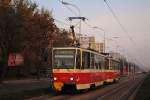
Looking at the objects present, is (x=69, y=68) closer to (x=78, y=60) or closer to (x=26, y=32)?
(x=78, y=60)

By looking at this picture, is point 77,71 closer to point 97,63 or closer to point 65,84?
point 65,84

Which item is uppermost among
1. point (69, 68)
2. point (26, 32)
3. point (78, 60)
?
point (26, 32)

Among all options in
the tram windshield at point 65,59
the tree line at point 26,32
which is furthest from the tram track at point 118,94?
the tree line at point 26,32

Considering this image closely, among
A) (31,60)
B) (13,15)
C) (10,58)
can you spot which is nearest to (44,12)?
(31,60)

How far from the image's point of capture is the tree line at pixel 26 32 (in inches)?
2197

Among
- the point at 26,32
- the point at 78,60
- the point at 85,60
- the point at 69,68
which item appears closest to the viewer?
the point at 69,68

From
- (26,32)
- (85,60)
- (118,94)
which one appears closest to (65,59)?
(85,60)

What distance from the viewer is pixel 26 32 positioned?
64.7 m

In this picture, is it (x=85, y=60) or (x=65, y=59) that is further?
(x=85, y=60)

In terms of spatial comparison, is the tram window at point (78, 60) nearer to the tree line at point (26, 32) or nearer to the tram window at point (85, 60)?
the tram window at point (85, 60)

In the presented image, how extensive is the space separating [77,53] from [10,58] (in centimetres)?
2252

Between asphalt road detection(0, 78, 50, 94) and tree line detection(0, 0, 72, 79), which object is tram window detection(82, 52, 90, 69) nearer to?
asphalt road detection(0, 78, 50, 94)

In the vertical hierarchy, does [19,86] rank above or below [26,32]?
below

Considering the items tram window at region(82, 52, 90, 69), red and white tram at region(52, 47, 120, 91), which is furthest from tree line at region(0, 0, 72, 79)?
red and white tram at region(52, 47, 120, 91)
